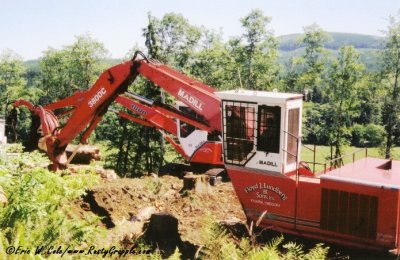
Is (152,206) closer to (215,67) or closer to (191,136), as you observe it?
(191,136)

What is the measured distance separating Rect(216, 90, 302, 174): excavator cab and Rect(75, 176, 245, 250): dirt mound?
1962 millimetres

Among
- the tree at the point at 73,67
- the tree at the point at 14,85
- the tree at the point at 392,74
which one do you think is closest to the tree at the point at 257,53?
the tree at the point at 392,74

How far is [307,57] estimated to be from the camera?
35062mm

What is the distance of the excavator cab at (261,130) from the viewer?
826cm

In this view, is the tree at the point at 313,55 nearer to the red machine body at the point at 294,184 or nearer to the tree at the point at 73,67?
the tree at the point at 73,67

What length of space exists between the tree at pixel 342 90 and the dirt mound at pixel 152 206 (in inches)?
885

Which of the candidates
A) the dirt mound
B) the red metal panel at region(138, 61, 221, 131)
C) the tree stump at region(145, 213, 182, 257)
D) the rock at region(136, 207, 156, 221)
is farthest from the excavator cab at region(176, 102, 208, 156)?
the tree stump at region(145, 213, 182, 257)

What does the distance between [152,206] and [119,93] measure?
3099 mm

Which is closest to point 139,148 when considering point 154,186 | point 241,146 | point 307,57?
point 307,57

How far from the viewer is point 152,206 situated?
1125cm

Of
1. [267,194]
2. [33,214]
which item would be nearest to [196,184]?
[267,194]

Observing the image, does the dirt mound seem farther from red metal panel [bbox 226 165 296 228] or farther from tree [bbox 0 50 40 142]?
tree [bbox 0 50 40 142]

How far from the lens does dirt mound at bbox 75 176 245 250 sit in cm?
985

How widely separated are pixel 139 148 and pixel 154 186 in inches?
861
